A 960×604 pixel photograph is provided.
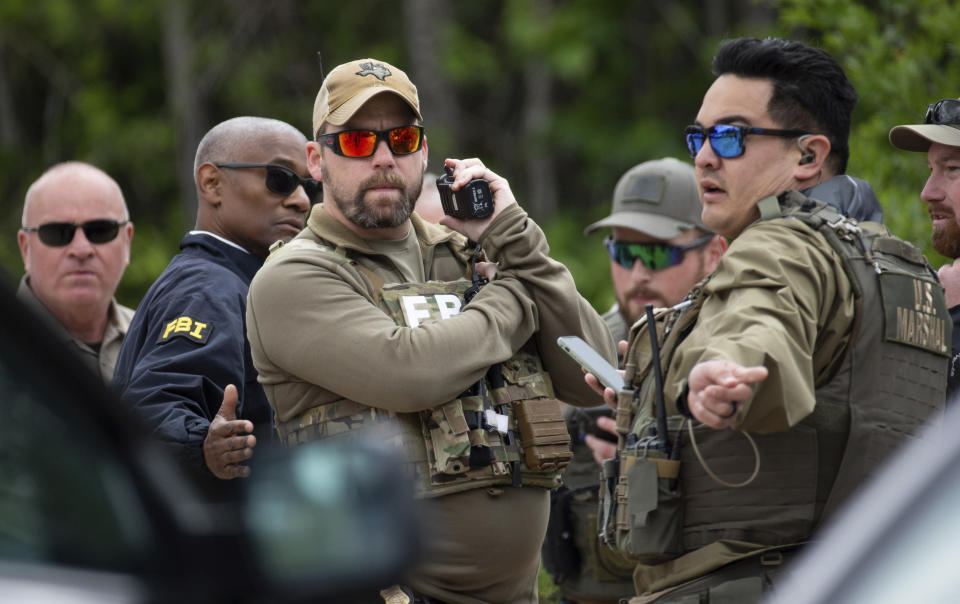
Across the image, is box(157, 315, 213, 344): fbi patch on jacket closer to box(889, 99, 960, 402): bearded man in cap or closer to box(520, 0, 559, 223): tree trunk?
box(889, 99, 960, 402): bearded man in cap

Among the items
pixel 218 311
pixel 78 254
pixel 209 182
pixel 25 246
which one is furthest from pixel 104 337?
pixel 218 311

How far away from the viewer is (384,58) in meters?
18.7

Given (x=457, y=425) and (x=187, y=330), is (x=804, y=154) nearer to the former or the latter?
(x=457, y=425)

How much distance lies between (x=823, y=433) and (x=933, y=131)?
1.56 m

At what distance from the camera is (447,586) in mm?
3529

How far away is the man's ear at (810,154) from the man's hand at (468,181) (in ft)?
2.86

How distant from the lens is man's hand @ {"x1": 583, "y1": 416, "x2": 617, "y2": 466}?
474 cm

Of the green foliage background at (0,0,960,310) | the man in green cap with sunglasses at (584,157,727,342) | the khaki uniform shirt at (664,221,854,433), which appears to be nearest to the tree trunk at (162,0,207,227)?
the green foliage background at (0,0,960,310)

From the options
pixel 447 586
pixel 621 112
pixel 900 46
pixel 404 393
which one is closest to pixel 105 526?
pixel 404 393

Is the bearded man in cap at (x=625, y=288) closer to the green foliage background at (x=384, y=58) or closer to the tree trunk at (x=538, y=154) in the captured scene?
the green foliage background at (x=384, y=58)

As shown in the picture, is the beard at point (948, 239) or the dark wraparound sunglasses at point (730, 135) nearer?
the dark wraparound sunglasses at point (730, 135)

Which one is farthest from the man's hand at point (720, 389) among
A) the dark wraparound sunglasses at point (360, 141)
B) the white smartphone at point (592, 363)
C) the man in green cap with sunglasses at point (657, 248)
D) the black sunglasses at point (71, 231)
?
the black sunglasses at point (71, 231)

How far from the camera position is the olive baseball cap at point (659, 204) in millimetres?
5383

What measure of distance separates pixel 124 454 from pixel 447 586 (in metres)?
1.98
